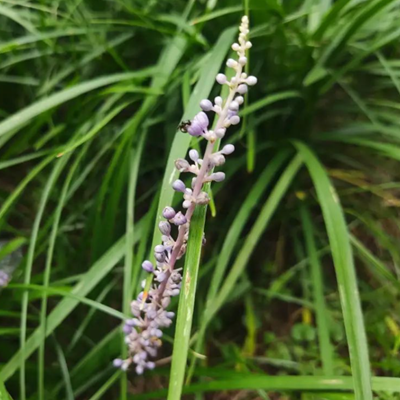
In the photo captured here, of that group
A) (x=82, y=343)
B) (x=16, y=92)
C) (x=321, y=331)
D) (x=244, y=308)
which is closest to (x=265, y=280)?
(x=244, y=308)

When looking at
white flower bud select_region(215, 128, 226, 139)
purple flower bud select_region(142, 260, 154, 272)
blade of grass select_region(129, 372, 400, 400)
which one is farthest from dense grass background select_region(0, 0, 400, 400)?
white flower bud select_region(215, 128, 226, 139)

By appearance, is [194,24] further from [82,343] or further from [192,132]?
[82,343]

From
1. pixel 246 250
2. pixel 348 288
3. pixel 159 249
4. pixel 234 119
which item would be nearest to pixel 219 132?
pixel 234 119

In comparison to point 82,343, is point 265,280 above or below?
above

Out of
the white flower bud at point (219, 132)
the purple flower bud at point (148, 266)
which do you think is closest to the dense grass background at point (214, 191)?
the purple flower bud at point (148, 266)

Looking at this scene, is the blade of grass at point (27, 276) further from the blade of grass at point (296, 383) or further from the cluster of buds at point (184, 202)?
the blade of grass at point (296, 383)

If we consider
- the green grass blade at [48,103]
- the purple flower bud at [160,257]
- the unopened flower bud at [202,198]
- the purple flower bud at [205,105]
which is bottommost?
the purple flower bud at [160,257]

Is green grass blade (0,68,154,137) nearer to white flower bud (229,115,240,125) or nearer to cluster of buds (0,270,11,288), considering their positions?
cluster of buds (0,270,11,288)
